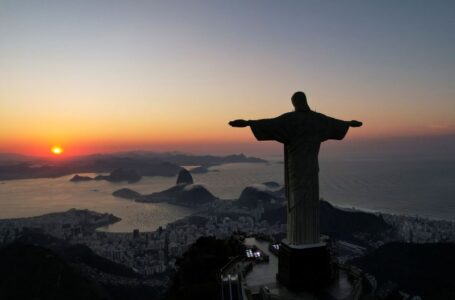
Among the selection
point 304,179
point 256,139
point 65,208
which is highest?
point 256,139

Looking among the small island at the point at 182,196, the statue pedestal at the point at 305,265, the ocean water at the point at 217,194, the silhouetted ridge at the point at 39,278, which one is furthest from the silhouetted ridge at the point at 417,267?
the small island at the point at 182,196

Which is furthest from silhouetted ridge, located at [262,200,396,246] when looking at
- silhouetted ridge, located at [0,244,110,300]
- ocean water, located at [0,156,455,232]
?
silhouetted ridge, located at [0,244,110,300]

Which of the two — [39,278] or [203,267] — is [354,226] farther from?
[203,267]

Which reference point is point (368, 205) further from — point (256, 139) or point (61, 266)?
point (256, 139)

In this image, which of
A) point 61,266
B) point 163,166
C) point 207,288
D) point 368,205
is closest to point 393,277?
point 207,288

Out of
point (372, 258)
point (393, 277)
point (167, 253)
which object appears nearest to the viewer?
point (393, 277)

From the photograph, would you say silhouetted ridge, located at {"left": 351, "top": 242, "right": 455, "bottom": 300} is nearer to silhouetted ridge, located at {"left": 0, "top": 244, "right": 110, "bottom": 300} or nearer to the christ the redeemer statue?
the christ the redeemer statue
